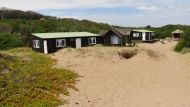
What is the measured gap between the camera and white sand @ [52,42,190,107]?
71.5ft

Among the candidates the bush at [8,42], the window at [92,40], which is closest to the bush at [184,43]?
the window at [92,40]

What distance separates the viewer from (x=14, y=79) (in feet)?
84.1

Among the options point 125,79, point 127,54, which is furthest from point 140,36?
point 125,79

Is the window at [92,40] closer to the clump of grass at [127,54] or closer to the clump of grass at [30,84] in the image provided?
the clump of grass at [127,54]

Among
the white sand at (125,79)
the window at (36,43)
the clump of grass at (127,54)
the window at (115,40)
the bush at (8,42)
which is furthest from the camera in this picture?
the window at (115,40)

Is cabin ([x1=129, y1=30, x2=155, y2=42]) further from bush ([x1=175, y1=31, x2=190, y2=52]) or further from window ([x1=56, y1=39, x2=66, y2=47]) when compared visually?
window ([x1=56, y1=39, x2=66, y2=47])

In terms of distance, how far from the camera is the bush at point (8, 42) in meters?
53.9

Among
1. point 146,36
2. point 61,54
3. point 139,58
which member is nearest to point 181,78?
point 139,58

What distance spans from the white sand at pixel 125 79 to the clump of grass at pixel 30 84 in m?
1.09

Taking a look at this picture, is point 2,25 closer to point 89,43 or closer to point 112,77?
point 89,43

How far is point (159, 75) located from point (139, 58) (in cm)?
834

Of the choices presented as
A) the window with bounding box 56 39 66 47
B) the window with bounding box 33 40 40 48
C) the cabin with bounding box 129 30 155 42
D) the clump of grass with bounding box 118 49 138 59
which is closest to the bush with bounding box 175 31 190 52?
the clump of grass with bounding box 118 49 138 59

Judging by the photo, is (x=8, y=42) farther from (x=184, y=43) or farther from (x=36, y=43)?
(x=184, y=43)

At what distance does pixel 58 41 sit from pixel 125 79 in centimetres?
2046
